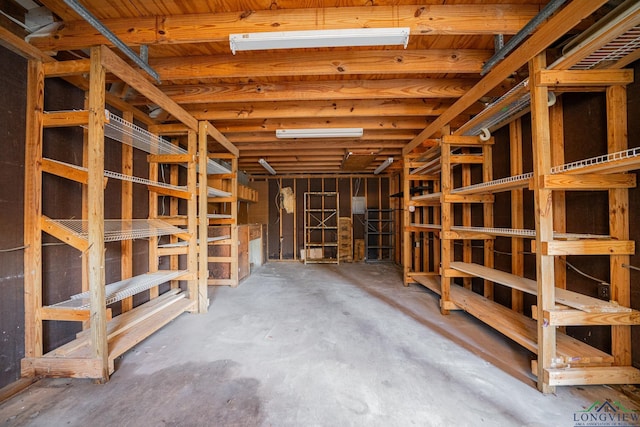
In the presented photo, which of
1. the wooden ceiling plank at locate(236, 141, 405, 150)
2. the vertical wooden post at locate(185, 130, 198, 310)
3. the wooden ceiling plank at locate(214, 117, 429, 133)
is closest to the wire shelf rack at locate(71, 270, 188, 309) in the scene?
the vertical wooden post at locate(185, 130, 198, 310)

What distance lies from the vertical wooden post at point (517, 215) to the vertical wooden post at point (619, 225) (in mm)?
705

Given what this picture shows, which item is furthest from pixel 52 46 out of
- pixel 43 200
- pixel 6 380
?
pixel 6 380

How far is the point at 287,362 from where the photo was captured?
1.69m

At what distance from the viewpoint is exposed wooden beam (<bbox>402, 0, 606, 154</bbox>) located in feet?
4.03

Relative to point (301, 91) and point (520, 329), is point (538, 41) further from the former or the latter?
point (520, 329)

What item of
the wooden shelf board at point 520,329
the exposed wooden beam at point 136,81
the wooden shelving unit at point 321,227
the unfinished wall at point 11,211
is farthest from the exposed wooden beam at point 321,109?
the wooden shelving unit at point 321,227

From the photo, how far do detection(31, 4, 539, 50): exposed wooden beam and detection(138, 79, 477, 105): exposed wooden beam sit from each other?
2.32ft

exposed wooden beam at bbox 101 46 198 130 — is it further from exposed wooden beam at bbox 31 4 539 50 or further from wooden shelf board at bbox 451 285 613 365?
wooden shelf board at bbox 451 285 613 365

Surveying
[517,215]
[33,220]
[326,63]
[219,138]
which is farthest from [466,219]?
[33,220]

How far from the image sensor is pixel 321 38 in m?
1.53

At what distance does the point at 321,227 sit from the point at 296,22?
4786mm

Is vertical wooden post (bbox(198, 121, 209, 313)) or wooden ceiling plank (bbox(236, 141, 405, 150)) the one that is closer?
vertical wooden post (bbox(198, 121, 209, 313))

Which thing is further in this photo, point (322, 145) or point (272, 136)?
point (322, 145)

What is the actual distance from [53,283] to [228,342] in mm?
1384
